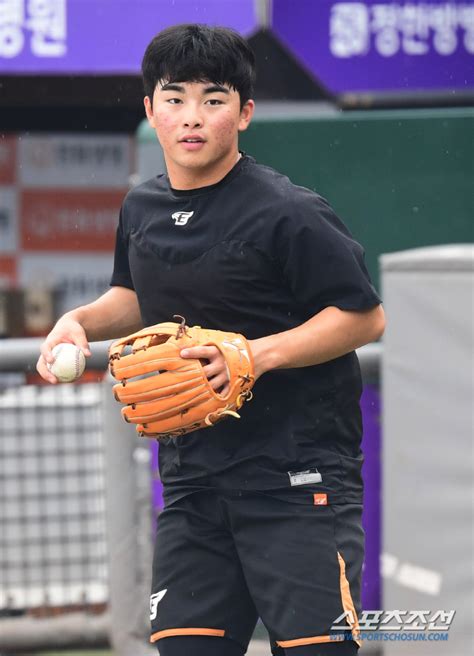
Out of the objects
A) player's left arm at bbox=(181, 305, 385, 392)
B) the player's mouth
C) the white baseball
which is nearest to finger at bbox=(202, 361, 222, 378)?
player's left arm at bbox=(181, 305, 385, 392)

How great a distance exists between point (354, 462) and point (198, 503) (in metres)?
0.35

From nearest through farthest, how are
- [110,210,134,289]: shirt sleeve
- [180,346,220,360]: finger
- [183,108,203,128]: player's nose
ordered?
[180,346,220,360]: finger < [183,108,203,128]: player's nose < [110,210,134,289]: shirt sleeve

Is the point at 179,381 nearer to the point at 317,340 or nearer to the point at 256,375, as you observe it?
the point at 256,375

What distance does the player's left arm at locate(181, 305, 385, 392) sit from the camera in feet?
8.59

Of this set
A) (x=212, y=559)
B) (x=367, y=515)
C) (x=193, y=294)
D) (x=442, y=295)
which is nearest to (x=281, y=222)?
(x=193, y=294)

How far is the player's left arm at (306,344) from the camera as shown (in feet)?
8.59

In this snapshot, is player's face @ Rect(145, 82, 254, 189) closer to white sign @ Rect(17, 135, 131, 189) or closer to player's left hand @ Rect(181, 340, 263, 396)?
player's left hand @ Rect(181, 340, 263, 396)

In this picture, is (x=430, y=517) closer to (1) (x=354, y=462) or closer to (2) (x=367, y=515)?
(2) (x=367, y=515)

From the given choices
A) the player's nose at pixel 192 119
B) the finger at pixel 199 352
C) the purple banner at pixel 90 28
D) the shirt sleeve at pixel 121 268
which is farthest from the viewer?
the purple banner at pixel 90 28

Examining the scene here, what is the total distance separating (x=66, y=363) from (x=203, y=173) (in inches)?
19.9

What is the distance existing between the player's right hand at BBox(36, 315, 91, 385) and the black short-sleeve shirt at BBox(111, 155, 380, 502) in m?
0.19

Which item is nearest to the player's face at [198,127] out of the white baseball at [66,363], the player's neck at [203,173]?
the player's neck at [203,173]

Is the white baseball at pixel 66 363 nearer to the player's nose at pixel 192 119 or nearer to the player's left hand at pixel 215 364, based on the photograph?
the player's left hand at pixel 215 364

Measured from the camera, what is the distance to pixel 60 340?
2881 mm
